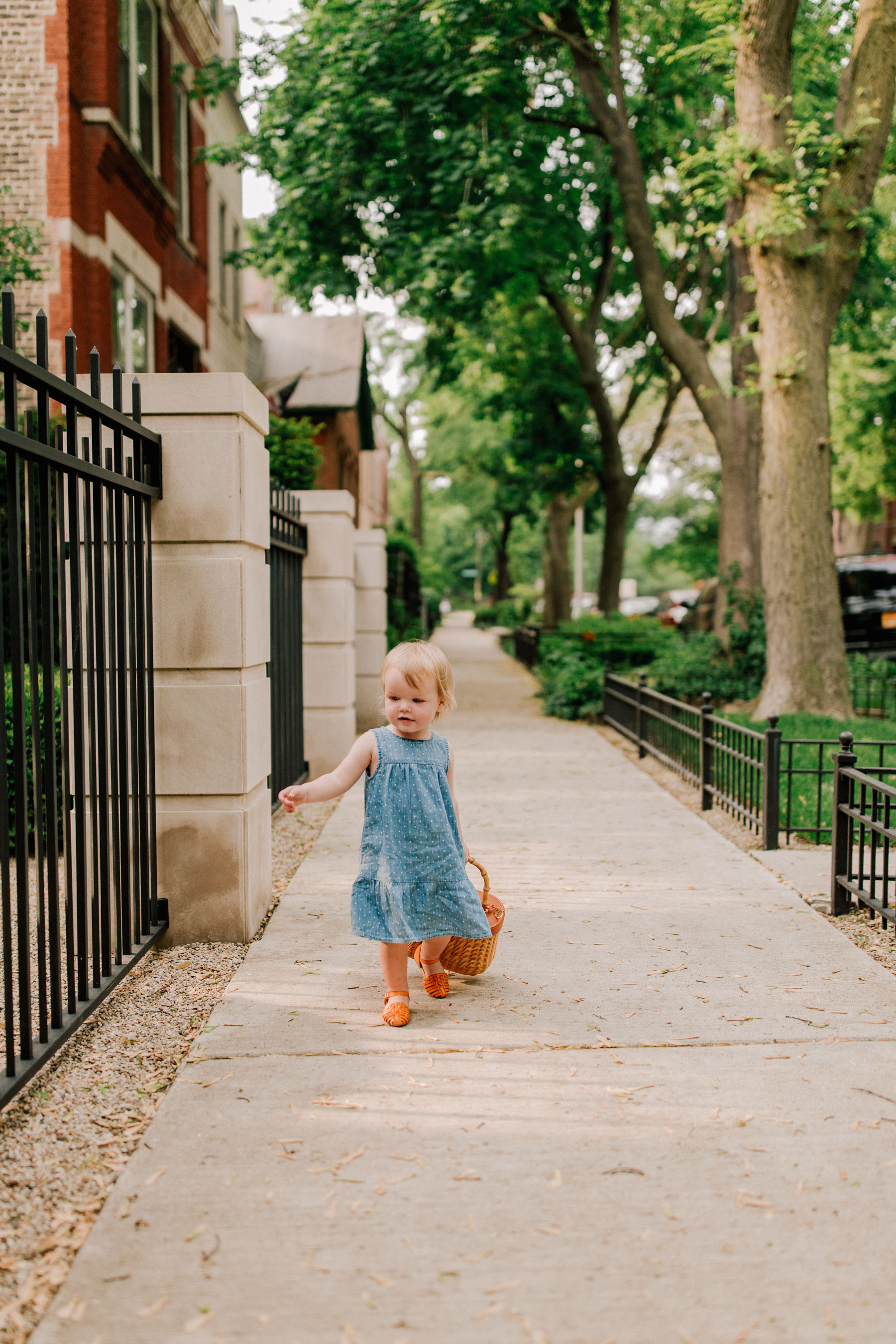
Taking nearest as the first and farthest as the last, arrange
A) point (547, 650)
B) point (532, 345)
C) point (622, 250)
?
1. point (547, 650)
2. point (622, 250)
3. point (532, 345)

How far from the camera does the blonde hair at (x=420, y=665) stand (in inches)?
148

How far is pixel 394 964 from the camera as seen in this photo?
12.8 ft

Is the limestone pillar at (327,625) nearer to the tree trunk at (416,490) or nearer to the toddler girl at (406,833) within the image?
the toddler girl at (406,833)

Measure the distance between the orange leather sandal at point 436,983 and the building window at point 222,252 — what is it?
618 inches

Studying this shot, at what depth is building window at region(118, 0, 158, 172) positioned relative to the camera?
12.5 meters

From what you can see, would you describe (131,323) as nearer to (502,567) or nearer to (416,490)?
(416,490)

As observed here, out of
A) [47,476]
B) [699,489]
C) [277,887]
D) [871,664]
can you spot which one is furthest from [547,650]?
[699,489]

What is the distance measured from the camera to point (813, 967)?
446 centimetres

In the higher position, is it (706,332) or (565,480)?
(706,332)

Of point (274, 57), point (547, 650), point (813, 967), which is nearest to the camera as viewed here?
point (813, 967)

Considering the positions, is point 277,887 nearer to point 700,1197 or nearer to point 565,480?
point 700,1197

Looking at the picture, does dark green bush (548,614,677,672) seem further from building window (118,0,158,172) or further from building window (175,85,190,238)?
building window (118,0,158,172)

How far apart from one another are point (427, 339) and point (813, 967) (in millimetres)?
16269

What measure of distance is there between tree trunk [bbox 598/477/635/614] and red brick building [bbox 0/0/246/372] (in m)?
9.02
